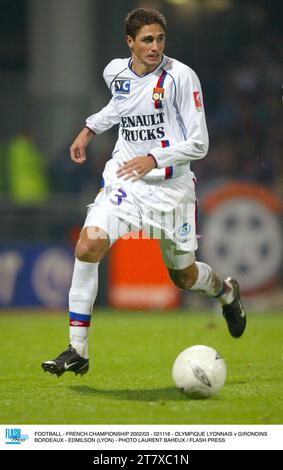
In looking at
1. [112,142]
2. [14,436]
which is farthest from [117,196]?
[112,142]

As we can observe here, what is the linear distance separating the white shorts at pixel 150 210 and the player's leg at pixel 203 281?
37 mm

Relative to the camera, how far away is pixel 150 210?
273 inches

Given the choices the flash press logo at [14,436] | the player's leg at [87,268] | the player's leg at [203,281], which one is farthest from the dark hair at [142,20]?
the flash press logo at [14,436]

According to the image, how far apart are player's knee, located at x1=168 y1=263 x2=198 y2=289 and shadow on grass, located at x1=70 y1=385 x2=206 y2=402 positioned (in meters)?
0.96

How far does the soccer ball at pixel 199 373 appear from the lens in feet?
20.2

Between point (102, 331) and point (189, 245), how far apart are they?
3.59 m

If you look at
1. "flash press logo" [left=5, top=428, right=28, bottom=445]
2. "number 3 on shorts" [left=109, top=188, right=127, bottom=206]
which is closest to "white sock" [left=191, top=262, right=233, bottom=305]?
"number 3 on shorts" [left=109, top=188, right=127, bottom=206]

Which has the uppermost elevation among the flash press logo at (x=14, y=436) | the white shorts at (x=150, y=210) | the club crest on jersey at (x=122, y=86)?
the club crest on jersey at (x=122, y=86)

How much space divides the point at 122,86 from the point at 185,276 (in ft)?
4.63

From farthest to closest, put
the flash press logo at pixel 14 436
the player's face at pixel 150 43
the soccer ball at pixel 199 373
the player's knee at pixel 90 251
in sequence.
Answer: the player's face at pixel 150 43 → the player's knee at pixel 90 251 → the soccer ball at pixel 199 373 → the flash press logo at pixel 14 436

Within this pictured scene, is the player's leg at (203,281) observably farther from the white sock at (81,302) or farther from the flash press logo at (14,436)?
the flash press logo at (14,436)

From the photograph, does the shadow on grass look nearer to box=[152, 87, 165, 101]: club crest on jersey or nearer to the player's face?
box=[152, 87, 165, 101]: club crest on jersey

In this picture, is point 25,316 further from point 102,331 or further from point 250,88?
point 250,88

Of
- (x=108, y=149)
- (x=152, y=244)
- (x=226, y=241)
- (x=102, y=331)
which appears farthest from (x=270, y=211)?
(x=102, y=331)
